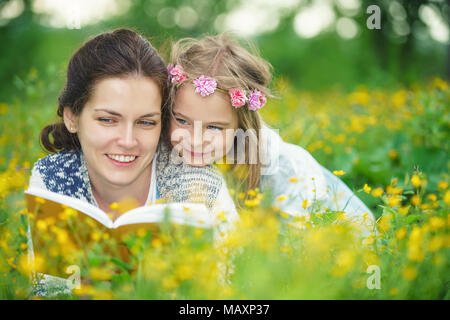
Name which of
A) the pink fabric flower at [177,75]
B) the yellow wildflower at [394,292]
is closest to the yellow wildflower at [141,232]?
the yellow wildflower at [394,292]

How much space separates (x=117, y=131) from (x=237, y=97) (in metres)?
0.71

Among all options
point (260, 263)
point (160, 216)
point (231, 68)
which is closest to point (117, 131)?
point (160, 216)

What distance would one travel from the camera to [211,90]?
7.11 feet

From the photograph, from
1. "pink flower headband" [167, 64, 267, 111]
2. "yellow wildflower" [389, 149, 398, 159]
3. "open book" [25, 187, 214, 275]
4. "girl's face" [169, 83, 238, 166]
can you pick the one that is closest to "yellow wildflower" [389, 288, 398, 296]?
"open book" [25, 187, 214, 275]

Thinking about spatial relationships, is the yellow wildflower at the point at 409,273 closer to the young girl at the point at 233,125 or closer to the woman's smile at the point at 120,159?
the young girl at the point at 233,125

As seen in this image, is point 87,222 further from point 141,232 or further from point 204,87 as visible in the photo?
point 204,87

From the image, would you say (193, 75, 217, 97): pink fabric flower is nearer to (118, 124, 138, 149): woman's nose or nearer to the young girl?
the young girl

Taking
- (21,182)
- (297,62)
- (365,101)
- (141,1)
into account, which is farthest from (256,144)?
(141,1)

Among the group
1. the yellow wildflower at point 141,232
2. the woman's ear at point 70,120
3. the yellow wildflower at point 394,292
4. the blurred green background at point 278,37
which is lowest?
the yellow wildflower at point 394,292

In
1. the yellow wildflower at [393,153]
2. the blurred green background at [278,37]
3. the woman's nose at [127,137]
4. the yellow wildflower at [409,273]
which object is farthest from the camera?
the blurred green background at [278,37]

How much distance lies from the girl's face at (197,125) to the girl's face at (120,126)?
196mm

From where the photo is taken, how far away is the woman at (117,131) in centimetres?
188

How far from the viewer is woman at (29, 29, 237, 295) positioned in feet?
6.17

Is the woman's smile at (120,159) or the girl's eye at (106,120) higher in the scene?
the girl's eye at (106,120)
